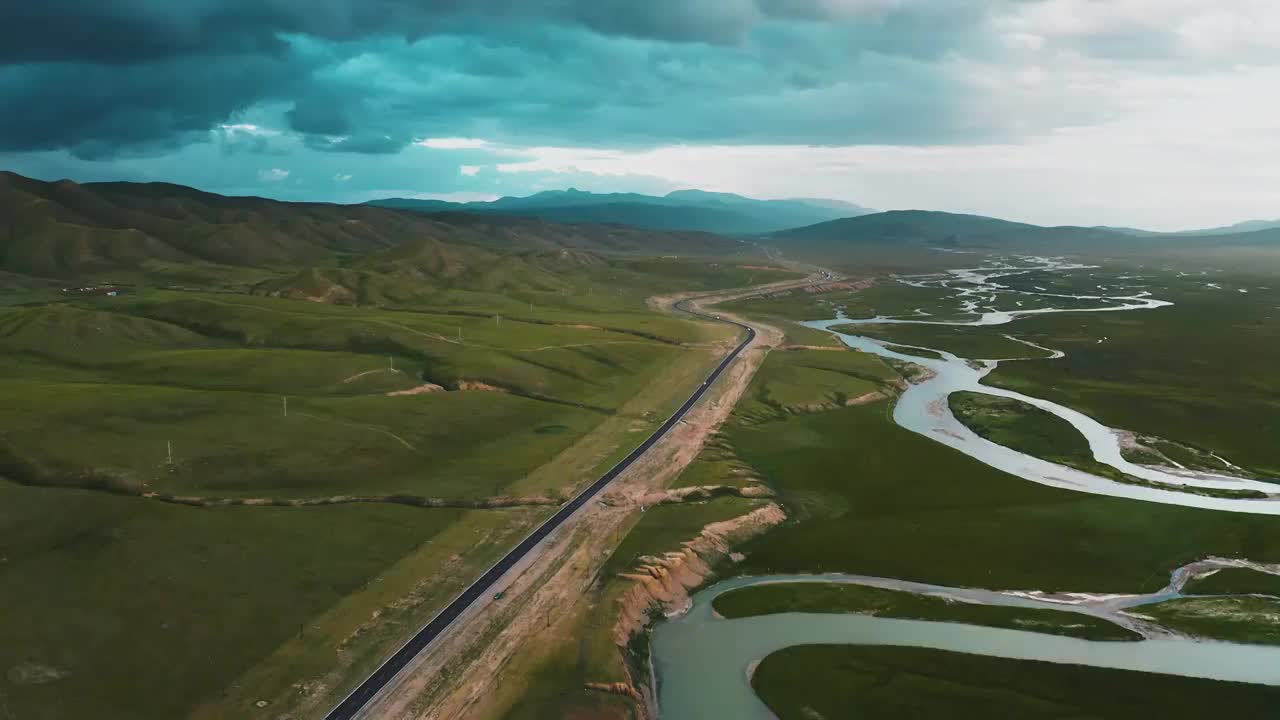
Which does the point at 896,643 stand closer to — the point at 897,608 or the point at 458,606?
the point at 897,608

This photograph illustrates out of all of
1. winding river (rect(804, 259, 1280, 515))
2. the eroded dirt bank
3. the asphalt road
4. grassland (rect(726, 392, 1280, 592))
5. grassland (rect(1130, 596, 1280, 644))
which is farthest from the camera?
winding river (rect(804, 259, 1280, 515))

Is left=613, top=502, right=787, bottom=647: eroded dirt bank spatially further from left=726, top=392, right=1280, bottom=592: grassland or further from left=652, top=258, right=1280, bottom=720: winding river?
left=726, top=392, right=1280, bottom=592: grassland

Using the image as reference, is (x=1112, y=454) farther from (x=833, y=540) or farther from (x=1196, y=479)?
(x=833, y=540)

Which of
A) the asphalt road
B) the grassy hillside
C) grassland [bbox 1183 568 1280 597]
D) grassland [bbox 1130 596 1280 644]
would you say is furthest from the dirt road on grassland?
grassland [bbox 1183 568 1280 597]

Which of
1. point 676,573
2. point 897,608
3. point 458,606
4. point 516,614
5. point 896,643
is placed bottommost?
point 896,643

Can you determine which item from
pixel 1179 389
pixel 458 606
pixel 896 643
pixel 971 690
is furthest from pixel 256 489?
pixel 1179 389
